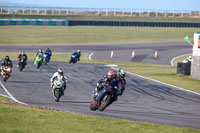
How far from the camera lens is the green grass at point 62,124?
35.2ft

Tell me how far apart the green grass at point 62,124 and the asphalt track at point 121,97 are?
203cm

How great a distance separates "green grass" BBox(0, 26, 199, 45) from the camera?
208ft

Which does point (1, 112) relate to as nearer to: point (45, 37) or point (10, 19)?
point (45, 37)

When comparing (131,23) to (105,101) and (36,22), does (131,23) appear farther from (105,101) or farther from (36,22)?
(105,101)

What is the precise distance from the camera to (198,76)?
29188 mm

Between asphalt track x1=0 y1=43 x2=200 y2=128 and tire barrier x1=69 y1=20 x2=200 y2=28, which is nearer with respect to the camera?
asphalt track x1=0 y1=43 x2=200 y2=128

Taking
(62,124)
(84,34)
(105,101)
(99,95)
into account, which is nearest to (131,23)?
(84,34)

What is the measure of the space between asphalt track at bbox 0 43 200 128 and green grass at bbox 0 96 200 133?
2026 mm

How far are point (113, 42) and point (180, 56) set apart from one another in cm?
1683

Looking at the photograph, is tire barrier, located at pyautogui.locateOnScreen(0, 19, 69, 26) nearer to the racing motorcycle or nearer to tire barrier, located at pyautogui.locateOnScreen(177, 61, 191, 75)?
tire barrier, located at pyautogui.locateOnScreen(177, 61, 191, 75)

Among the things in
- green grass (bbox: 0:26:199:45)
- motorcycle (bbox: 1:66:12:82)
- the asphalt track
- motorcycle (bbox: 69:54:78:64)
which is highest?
green grass (bbox: 0:26:199:45)

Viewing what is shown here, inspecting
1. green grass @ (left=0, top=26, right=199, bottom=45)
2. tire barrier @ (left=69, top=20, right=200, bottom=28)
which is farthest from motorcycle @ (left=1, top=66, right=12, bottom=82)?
tire barrier @ (left=69, top=20, right=200, bottom=28)

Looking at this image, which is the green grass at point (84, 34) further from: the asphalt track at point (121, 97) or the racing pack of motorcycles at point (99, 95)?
the racing pack of motorcycles at point (99, 95)

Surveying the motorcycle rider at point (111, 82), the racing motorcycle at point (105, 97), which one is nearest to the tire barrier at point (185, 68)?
the motorcycle rider at point (111, 82)
